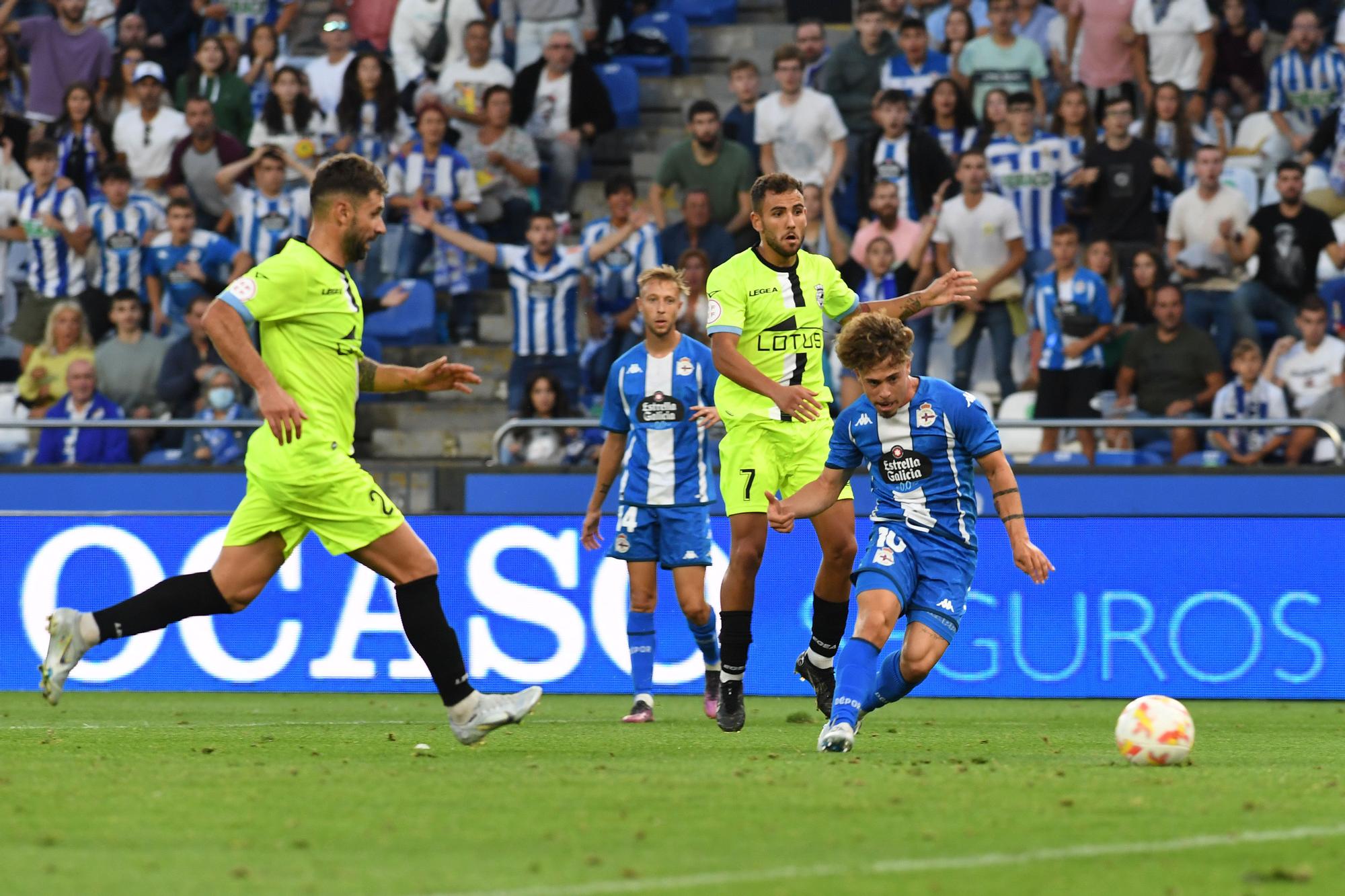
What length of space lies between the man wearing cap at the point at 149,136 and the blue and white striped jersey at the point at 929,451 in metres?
11.4

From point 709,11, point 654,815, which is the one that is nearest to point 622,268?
point 709,11

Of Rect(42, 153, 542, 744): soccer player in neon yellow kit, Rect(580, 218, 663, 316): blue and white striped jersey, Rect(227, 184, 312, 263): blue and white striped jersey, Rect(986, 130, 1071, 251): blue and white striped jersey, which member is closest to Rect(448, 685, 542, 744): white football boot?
Rect(42, 153, 542, 744): soccer player in neon yellow kit

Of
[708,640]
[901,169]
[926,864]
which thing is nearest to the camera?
[926,864]

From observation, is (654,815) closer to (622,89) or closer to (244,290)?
(244,290)

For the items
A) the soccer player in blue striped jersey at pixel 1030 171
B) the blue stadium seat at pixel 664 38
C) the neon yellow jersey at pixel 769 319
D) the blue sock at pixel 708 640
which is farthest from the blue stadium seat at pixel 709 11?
the neon yellow jersey at pixel 769 319

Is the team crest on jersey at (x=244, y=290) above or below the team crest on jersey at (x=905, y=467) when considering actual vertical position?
above

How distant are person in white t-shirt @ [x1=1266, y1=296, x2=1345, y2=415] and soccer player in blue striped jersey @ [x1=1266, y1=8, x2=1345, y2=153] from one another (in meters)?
2.49

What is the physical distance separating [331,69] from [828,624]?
34.5 feet

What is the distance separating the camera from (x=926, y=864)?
4.89m

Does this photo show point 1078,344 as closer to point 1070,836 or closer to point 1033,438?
point 1033,438

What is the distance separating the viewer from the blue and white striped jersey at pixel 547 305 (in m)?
15.7

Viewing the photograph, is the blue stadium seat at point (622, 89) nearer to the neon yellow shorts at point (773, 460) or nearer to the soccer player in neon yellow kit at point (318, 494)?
the neon yellow shorts at point (773, 460)

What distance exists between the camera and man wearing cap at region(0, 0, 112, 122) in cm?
1873

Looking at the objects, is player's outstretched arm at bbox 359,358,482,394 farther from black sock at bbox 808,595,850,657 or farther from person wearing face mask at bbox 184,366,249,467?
person wearing face mask at bbox 184,366,249,467
